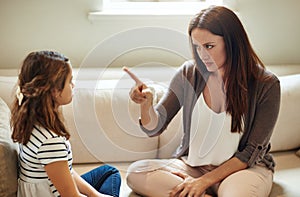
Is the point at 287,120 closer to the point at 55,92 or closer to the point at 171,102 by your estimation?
the point at 171,102

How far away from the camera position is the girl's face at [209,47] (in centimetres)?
168

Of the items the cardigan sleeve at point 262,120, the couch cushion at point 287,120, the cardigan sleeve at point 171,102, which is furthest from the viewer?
the couch cushion at point 287,120

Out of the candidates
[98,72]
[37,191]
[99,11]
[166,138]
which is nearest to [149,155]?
[166,138]

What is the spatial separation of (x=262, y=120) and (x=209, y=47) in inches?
12.5

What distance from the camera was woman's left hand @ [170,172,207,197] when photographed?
1.69 metres

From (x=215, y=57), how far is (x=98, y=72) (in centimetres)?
68

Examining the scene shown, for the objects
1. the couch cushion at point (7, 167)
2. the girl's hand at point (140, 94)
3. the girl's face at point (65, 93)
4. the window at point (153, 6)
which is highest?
the window at point (153, 6)

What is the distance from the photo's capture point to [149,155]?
80.3 inches

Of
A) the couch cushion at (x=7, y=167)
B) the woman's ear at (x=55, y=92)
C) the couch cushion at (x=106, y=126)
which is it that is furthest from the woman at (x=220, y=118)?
the couch cushion at (x=7, y=167)

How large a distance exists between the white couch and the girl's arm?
414mm

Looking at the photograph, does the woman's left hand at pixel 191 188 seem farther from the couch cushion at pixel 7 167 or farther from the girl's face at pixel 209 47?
the couch cushion at pixel 7 167

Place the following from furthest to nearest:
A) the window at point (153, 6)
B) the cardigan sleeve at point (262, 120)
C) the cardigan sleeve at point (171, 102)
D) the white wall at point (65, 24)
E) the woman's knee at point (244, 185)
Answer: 1. the window at point (153, 6)
2. the white wall at point (65, 24)
3. the cardigan sleeve at point (171, 102)
4. the cardigan sleeve at point (262, 120)
5. the woman's knee at point (244, 185)

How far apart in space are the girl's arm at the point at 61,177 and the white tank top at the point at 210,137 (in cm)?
51

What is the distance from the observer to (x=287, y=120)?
6.90 feet
